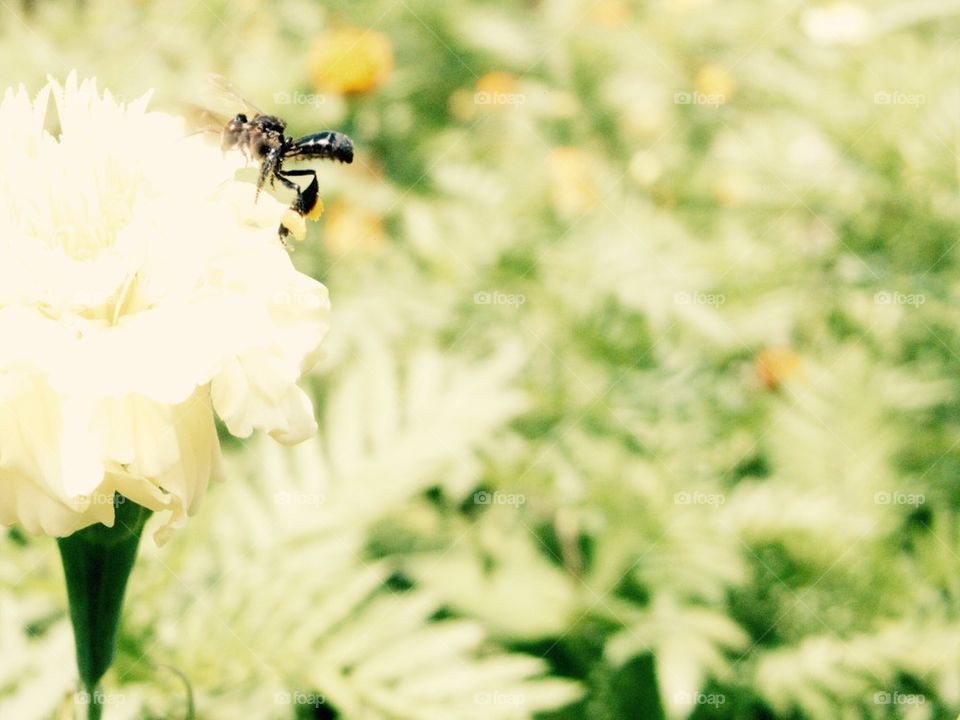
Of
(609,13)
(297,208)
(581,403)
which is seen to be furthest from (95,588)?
(609,13)

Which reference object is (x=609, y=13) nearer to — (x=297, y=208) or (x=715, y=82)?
(x=715, y=82)

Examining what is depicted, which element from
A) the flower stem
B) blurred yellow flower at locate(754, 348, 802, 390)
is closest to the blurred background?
blurred yellow flower at locate(754, 348, 802, 390)

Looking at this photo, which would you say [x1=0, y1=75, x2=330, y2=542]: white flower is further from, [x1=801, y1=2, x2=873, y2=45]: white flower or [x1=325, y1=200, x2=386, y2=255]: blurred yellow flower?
[x1=801, y1=2, x2=873, y2=45]: white flower

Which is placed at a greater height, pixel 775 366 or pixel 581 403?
pixel 775 366

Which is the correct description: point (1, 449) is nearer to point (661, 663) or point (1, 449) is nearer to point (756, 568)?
point (661, 663)

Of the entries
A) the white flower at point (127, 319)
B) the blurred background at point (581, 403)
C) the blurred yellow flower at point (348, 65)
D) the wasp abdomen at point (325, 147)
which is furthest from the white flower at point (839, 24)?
the white flower at point (127, 319)

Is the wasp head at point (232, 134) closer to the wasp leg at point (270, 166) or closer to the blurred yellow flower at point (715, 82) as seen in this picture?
the wasp leg at point (270, 166)
